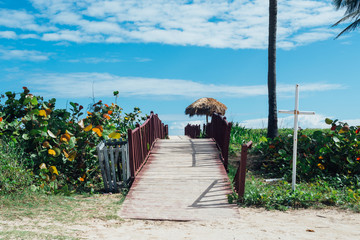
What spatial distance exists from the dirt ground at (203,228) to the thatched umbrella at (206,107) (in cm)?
1716

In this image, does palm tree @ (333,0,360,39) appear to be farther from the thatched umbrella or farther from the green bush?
the green bush

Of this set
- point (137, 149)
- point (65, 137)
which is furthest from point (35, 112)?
point (137, 149)

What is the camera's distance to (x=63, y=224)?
5230mm

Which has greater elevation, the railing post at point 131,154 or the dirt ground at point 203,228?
the railing post at point 131,154

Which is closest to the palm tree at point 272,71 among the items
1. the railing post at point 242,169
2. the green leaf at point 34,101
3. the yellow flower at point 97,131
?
the railing post at point 242,169

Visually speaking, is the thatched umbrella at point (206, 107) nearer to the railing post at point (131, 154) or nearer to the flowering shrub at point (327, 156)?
the flowering shrub at point (327, 156)

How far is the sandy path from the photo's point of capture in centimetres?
494

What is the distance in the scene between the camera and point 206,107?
2311 centimetres

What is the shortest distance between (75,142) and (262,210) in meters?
4.41

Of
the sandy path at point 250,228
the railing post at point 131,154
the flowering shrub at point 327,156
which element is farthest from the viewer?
the flowering shrub at point 327,156

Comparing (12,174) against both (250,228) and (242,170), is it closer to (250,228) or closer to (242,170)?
(242,170)

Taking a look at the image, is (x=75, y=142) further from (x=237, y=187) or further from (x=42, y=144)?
(x=237, y=187)

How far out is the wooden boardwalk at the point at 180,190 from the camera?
238 inches

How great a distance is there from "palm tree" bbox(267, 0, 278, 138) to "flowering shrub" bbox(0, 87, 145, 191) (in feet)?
20.6
